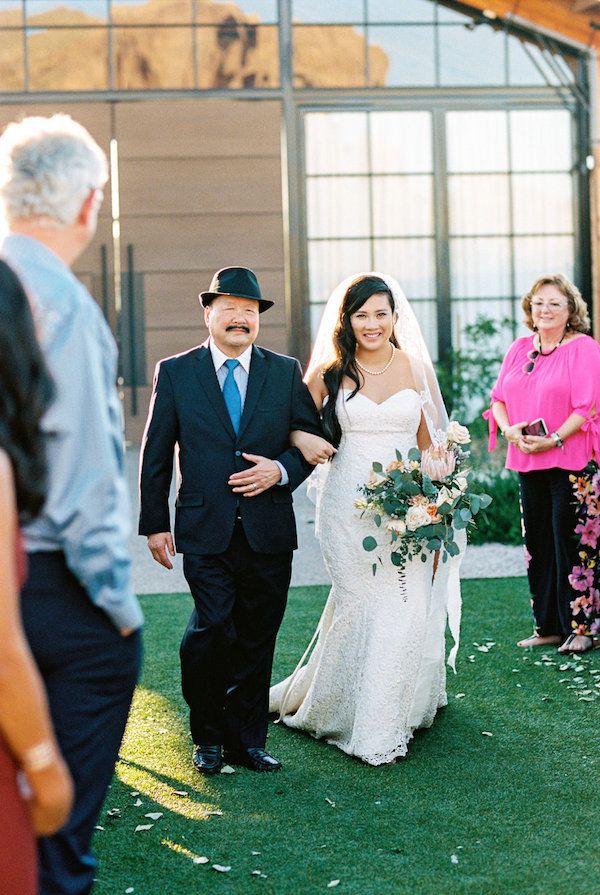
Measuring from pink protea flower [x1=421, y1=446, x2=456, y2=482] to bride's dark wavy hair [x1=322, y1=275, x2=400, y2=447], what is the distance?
1.20ft

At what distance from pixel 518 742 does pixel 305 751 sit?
833mm

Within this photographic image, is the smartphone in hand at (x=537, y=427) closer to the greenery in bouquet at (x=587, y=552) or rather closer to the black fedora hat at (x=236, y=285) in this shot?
the greenery in bouquet at (x=587, y=552)

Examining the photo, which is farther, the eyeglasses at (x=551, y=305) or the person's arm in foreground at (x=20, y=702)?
the eyeglasses at (x=551, y=305)

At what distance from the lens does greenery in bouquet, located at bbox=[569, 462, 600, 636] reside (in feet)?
19.9

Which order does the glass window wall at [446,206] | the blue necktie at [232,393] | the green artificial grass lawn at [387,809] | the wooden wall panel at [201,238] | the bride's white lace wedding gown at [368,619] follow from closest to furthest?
1. the green artificial grass lawn at [387,809]
2. the blue necktie at [232,393]
3. the bride's white lace wedding gown at [368,619]
4. the glass window wall at [446,206]
5. the wooden wall panel at [201,238]

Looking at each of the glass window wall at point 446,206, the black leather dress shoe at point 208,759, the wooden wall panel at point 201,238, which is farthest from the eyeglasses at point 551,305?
the wooden wall panel at point 201,238

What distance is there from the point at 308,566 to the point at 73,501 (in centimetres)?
666

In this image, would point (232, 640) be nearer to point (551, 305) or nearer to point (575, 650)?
point (575, 650)

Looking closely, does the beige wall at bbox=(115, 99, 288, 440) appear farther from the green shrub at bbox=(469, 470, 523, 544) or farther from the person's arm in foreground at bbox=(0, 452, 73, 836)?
the person's arm in foreground at bbox=(0, 452, 73, 836)

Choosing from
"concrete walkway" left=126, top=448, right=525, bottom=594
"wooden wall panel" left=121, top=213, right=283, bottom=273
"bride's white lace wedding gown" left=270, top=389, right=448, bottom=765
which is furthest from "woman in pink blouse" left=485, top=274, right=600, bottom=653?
"wooden wall panel" left=121, top=213, right=283, bottom=273

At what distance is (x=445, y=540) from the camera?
4539 millimetres

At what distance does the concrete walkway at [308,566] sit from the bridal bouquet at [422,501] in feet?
11.5

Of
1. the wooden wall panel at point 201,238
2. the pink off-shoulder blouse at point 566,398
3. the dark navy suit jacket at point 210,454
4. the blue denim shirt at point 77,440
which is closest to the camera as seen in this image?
the blue denim shirt at point 77,440

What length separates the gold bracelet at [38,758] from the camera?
1871 millimetres
